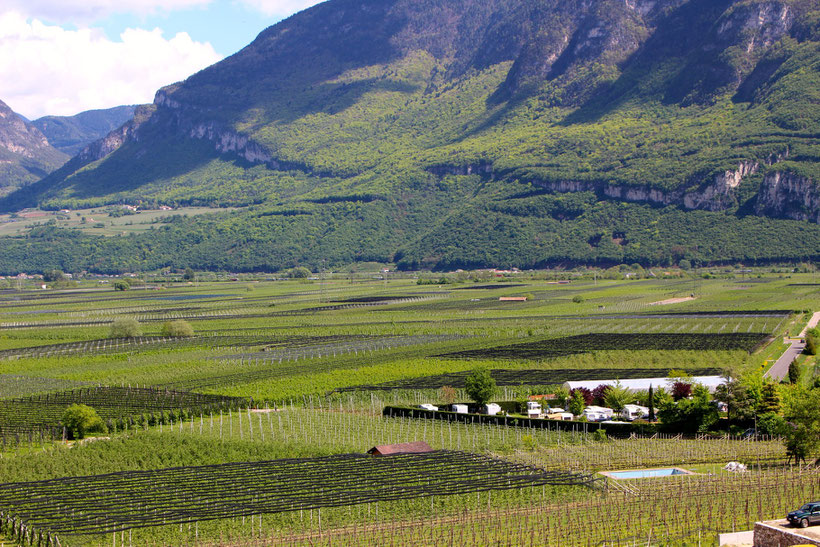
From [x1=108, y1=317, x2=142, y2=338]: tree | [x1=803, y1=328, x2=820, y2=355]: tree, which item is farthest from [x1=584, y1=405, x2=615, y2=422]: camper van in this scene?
[x1=108, y1=317, x2=142, y2=338]: tree

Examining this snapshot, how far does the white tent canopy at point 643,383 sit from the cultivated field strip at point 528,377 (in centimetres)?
204

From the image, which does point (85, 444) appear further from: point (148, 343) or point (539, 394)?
point (148, 343)

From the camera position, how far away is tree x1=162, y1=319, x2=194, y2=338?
336 feet

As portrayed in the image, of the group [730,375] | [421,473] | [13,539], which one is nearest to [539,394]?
[730,375]

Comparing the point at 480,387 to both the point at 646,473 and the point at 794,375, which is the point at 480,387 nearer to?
the point at 646,473

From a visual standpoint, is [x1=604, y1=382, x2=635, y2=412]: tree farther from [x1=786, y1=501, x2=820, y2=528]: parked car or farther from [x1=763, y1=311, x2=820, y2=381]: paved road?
[x1=786, y1=501, x2=820, y2=528]: parked car

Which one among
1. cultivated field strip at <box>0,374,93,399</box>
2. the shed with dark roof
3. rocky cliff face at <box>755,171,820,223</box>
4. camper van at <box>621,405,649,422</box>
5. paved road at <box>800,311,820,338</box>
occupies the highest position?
rocky cliff face at <box>755,171,820,223</box>

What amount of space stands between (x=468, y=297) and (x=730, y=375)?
8990 cm

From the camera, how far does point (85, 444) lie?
49.8m

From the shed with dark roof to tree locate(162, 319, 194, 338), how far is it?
60.2 meters

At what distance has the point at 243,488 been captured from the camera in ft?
126


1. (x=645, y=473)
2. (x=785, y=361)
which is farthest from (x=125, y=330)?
(x=645, y=473)

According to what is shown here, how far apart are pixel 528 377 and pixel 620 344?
17871 mm

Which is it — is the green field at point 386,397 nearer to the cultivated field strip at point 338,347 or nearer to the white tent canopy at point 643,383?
the cultivated field strip at point 338,347
